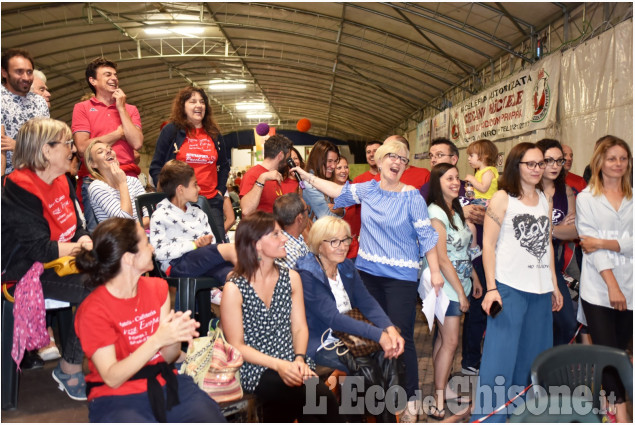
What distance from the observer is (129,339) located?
2.05 meters

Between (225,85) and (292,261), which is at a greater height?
(225,85)

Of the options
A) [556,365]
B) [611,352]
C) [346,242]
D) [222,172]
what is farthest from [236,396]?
[222,172]

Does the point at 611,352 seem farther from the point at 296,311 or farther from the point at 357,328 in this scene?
the point at 296,311

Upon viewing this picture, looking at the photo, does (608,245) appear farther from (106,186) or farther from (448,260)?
(106,186)

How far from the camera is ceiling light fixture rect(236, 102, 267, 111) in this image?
78.4 feet

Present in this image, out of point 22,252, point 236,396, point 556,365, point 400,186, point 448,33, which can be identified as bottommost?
point 236,396

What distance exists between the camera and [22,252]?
2617mm

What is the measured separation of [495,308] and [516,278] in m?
0.20

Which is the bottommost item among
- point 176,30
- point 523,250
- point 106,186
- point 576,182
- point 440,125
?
point 523,250

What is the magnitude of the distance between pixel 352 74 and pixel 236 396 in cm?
1452

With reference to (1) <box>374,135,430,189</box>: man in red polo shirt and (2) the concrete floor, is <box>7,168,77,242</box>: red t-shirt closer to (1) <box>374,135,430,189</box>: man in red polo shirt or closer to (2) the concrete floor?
(2) the concrete floor

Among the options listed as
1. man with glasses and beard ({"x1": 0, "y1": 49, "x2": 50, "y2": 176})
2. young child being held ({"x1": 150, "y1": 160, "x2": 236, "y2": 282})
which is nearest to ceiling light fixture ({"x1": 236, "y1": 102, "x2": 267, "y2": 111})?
man with glasses and beard ({"x1": 0, "y1": 49, "x2": 50, "y2": 176})

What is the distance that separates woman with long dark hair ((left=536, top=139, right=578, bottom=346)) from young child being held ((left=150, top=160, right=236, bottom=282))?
210 cm

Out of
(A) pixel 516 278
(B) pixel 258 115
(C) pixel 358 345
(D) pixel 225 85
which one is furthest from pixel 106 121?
(B) pixel 258 115
